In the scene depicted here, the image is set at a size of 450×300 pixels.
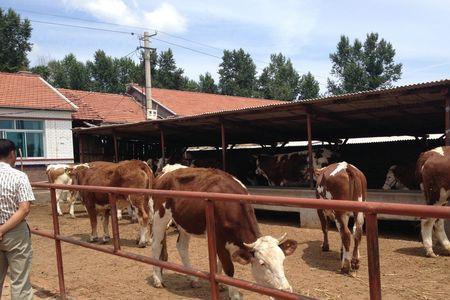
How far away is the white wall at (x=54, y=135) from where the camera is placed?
2117 centimetres

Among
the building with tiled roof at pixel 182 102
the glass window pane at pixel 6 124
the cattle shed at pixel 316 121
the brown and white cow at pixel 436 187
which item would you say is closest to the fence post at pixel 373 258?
the brown and white cow at pixel 436 187

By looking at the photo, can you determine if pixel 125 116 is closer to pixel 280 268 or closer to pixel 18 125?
pixel 18 125

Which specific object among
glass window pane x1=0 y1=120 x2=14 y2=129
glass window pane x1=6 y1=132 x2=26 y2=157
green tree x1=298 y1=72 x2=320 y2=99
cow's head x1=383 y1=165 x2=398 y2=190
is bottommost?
cow's head x1=383 y1=165 x2=398 y2=190

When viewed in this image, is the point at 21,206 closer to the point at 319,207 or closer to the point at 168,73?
the point at 319,207

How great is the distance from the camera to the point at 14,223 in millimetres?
4082

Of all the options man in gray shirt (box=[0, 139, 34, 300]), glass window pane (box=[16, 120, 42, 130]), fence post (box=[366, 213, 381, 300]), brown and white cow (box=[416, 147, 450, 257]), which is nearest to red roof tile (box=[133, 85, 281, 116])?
glass window pane (box=[16, 120, 42, 130])

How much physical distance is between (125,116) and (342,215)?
77.4 ft

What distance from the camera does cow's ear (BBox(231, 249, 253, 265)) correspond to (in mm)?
3561

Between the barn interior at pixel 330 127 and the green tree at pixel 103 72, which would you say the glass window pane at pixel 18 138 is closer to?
the barn interior at pixel 330 127

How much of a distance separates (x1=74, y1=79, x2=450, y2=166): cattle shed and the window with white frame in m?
2.60

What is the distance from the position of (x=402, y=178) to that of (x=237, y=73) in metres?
52.9

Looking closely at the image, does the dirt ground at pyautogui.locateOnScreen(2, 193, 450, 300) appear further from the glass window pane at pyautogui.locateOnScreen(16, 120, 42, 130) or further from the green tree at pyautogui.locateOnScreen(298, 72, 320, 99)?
the green tree at pyautogui.locateOnScreen(298, 72, 320, 99)

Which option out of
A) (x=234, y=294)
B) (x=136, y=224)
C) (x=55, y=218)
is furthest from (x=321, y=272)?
(x=136, y=224)

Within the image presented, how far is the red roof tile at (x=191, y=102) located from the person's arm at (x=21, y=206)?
91.1ft
